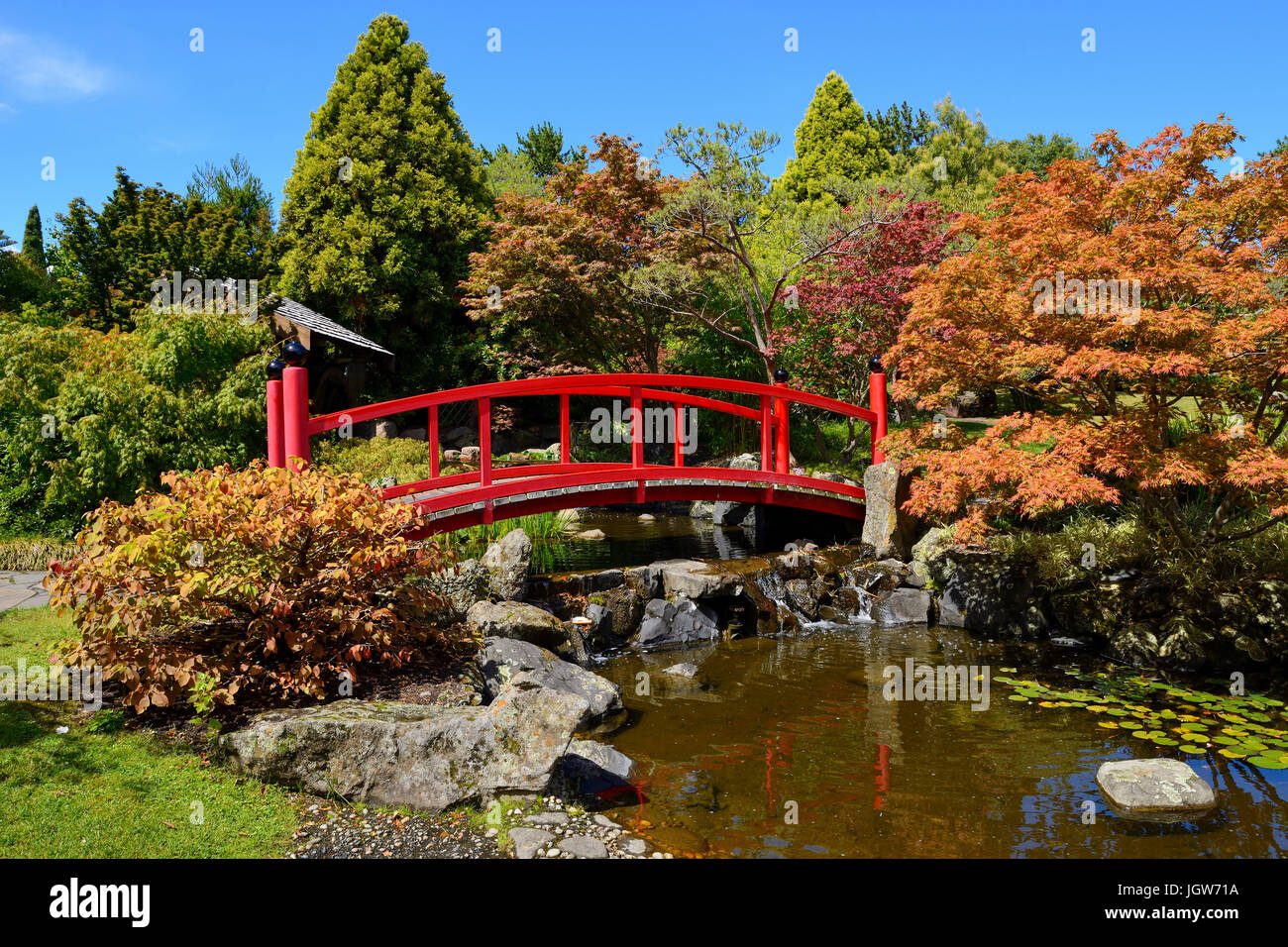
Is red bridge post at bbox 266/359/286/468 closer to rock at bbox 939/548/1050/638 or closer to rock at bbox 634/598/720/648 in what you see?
rock at bbox 634/598/720/648

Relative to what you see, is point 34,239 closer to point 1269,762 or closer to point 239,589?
point 239,589

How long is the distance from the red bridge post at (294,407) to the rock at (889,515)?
6371 millimetres

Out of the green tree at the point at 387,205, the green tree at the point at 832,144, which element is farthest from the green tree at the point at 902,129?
the green tree at the point at 387,205

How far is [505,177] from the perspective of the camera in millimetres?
26188

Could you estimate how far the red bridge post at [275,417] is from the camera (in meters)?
6.81

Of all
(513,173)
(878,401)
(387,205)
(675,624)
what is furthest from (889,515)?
(513,173)

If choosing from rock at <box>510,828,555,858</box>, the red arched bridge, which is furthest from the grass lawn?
the red arched bridge

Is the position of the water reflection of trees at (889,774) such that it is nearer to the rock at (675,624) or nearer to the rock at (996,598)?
the rock at (675,624)

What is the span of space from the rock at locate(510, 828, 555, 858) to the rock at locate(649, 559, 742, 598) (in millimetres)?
4329

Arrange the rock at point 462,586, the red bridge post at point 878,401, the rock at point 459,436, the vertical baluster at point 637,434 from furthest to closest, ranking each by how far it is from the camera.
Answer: the rock at point 459,436, the red bridge post at point 878,401, the vertical baluster at point 637,434, the rock at point 462,586

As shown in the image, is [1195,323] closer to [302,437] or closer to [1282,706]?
[1282,706]

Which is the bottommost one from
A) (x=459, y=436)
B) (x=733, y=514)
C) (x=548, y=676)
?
(x=548, y=676)

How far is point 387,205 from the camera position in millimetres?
16906

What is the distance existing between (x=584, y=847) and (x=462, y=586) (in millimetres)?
3700
